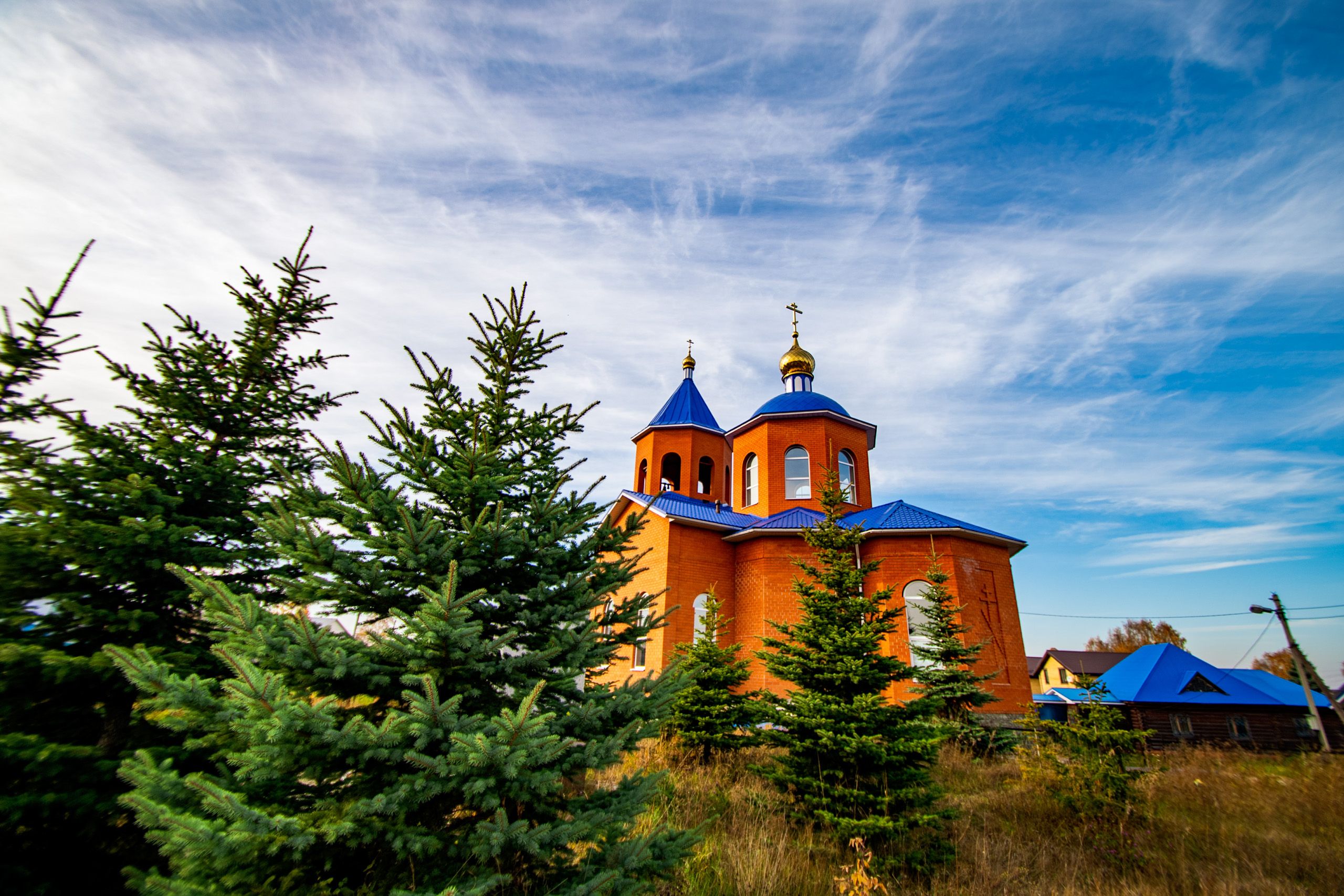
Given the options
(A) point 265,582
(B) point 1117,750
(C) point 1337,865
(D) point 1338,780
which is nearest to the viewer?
(A) point 265,582

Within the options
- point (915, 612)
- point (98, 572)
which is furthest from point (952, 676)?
point (98, 572)

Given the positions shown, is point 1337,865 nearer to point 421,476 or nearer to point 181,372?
point 421,476

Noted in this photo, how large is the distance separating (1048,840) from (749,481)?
49.7 feet

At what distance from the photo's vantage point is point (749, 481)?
71.2 feet

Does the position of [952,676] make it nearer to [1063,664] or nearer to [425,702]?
[425,702]

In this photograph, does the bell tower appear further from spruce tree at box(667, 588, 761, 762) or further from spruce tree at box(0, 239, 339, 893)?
spruce tree at box(0, 239, 339, 893)

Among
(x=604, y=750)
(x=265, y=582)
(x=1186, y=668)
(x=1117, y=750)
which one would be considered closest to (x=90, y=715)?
(x=265, y=582)

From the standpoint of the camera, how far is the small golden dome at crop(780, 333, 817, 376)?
76.2 ft

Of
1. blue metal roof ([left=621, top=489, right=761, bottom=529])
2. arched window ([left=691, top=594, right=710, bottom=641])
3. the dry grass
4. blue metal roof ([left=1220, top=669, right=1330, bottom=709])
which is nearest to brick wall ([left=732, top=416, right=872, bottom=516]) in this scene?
blue metal roof ([left=621, top=489, right=761, bottom=529])

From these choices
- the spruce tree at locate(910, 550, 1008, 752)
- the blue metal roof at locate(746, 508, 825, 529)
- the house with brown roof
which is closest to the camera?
the spruce tree at locate(910, 550, 1008, 752)

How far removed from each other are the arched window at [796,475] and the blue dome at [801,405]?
4.92 ft

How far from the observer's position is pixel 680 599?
17.5 meters

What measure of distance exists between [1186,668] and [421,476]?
33.8m

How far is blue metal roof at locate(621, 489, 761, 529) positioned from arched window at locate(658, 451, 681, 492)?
1.80m
